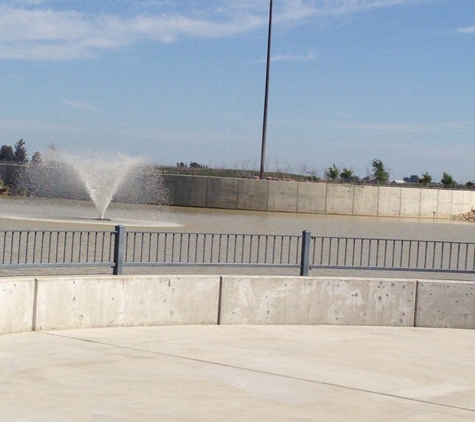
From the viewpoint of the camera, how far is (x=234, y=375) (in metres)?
9.82

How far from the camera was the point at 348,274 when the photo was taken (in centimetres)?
1870

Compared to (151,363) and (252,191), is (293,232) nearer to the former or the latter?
(252,191)

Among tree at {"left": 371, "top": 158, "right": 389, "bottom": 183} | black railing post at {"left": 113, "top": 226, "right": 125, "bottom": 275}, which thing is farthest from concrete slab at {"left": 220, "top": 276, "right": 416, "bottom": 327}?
tree at {"left": 371, "top": 158, "right": 389, "bottom": 183}

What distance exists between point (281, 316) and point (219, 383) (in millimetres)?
4527

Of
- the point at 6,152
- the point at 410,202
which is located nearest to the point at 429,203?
the point at 410,202

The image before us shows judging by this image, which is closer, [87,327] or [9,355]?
[9,355]

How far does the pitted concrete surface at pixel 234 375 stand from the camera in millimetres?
8172

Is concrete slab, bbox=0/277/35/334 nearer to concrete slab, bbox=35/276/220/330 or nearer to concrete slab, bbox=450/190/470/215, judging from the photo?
concrete slab, bbox=35/276/220/330

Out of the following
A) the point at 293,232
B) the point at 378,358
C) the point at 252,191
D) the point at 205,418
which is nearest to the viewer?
the point at 205,418

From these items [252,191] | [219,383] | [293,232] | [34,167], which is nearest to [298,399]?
[219,383]

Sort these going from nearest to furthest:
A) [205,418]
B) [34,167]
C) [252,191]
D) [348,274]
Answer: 1. [205,418]
2. [348,274]
3. [252,191]
4. [34,167]

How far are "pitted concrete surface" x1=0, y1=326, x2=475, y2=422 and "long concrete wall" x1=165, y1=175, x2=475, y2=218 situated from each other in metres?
44.7

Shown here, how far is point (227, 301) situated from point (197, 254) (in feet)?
35.4

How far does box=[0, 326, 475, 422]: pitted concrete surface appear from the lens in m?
8.17
